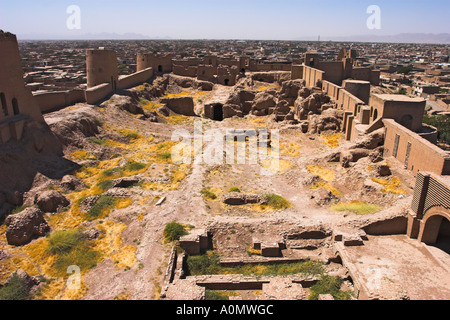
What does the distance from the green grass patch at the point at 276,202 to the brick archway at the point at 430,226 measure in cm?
603

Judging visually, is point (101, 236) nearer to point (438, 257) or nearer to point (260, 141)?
point (438, 257)

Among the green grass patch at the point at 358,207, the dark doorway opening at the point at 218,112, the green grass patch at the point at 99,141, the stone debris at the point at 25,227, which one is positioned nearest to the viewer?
the stone debris at the point at 25,227

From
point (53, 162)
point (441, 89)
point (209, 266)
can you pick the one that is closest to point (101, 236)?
point (209, 266)

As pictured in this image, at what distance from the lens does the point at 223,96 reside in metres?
39.9

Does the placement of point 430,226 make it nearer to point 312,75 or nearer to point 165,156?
point 165,156

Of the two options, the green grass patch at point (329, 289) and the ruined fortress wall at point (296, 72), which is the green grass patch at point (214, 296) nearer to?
the green grass patch at point (329, 289)

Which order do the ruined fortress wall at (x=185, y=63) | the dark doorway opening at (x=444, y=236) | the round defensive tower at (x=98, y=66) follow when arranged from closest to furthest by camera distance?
the dark doorway opening at (x=444, y=236) < the round defensive tower at (x=98, y=66) < the ruined fortress wall at (x=185, y=63)

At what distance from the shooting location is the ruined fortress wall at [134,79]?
34569 mm

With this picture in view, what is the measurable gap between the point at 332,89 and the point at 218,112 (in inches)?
508

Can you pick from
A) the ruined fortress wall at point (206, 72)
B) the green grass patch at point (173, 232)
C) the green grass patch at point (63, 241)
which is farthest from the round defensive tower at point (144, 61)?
the green grass patch at point (173, 232)

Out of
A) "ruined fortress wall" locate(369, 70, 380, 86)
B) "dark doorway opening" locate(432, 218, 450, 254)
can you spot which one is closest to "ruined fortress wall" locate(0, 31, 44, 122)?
Answer: "dark doorway opening" locate(432, 218, 450, 254)

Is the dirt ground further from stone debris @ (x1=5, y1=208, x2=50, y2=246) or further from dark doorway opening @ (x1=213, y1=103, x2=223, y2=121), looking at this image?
dark doorway opening @ (x1=213, y1=103, x2=223, y2=121)

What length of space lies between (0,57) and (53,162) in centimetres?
625

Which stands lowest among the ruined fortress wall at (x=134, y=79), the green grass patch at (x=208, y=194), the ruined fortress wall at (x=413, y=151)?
the green grass patch at (x=208, y=194)
